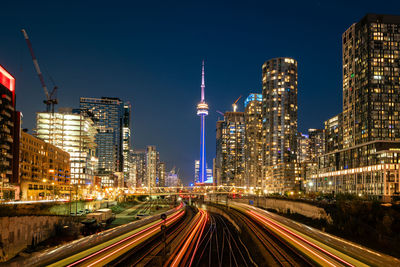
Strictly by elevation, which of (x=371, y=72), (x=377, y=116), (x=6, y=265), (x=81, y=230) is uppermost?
(x=371, y=72)

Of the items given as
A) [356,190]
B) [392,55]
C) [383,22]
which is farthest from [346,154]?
[383,22]

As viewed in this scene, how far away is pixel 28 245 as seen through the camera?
149 feet

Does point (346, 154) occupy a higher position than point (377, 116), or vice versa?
point (377, 116)

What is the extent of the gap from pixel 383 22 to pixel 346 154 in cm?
6852

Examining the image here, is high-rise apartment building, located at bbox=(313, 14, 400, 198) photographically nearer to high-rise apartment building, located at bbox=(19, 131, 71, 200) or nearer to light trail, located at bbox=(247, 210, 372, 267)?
light trail, located at bbox=(247, 210, 372, 267)

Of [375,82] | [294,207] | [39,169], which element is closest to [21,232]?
[294,207]

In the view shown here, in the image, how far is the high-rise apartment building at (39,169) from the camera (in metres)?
120

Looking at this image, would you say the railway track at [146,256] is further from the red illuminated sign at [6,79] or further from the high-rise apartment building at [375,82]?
the high-rise apartment building at [375,82]

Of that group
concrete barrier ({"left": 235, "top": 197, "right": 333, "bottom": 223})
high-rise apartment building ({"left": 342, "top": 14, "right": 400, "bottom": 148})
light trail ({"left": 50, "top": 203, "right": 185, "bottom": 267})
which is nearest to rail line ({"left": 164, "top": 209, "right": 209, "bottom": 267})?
light trail ({"left": 50, "top": 203, "right": 185, "bottom": 267})

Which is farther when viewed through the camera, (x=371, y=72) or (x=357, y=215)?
(x=371, y=72)

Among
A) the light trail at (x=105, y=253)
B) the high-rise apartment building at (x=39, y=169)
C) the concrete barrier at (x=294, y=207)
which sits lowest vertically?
the concrete barrier at (x=294, y=207)

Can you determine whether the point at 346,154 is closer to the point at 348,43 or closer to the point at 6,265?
the point at 348,43

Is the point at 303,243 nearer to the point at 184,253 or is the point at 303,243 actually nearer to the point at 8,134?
the point at 184,253

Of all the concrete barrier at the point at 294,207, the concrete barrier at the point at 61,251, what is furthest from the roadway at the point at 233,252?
the concrete barrier at the point at 294,207
